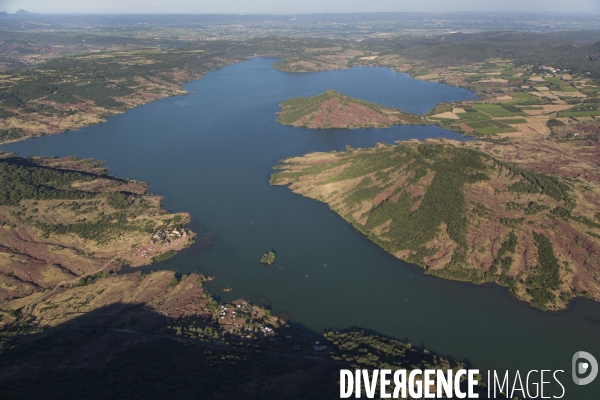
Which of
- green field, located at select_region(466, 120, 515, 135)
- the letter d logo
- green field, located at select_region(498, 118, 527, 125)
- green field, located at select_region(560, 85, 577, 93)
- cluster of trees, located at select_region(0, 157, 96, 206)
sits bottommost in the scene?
the letter d logo

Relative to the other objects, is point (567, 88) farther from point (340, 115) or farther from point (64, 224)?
point (64, 224)

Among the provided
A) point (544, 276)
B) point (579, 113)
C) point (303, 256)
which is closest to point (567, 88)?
point (579, 113)

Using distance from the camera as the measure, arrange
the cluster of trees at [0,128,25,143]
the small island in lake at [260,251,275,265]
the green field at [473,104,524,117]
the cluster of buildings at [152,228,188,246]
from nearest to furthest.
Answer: the small island in lake at [260,251,275,265] < the cluster of buildings at [152,228,188,246] < the cluster of trees at [0,128,25,143] < the green field at [473,104,524,117]

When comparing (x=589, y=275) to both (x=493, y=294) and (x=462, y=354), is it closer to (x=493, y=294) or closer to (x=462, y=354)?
(x=493, y=294)

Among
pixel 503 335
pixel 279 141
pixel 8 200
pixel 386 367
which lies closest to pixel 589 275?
pixel 503 335

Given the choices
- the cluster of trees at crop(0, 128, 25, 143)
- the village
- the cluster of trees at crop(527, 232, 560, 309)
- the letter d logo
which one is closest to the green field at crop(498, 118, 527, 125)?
the cluster of trees at crop(527, 232, 560, 309)

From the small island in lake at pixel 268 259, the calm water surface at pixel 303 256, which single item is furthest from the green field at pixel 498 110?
the small island in lake at pixel 268 259

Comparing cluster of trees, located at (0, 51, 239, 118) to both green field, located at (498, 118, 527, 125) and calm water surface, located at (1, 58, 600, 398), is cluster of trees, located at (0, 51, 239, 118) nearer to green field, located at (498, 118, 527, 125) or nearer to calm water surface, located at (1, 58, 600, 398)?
calm water surface, located at (1, 58, 600, 398)
